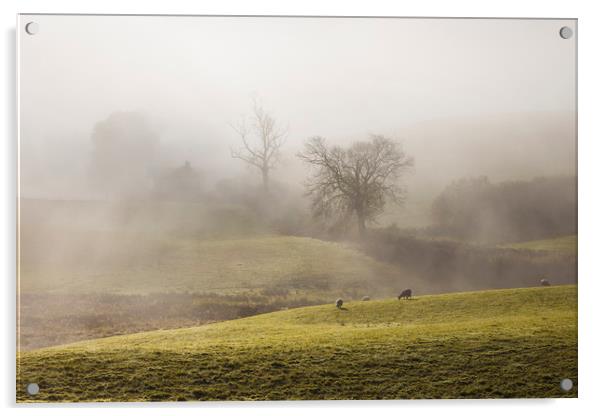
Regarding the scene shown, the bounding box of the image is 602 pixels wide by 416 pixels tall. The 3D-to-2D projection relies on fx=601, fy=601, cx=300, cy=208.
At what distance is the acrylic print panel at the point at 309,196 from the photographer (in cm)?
570

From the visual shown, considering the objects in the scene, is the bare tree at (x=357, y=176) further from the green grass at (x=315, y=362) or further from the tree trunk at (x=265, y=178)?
the green grass at (x=315, y=362)

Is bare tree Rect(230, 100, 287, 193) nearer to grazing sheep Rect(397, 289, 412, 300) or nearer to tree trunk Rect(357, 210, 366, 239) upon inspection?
tree trunk Rect(357, 210, 366, 239)

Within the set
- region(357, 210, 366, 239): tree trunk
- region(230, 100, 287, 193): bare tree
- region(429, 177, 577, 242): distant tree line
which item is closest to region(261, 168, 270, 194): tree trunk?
region(230, 100, 287, 193): bare tree

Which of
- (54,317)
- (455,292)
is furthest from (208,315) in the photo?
(455,292)

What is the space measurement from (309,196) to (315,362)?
160 centimetres

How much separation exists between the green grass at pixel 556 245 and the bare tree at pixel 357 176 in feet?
4.43

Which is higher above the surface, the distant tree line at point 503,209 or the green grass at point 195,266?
the distant tree line at point 503,209

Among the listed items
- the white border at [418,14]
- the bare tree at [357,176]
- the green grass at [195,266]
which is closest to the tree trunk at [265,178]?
the bare tree at [357,176]

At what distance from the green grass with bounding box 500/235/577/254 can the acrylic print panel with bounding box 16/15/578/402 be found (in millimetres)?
18

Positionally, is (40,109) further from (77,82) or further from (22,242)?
(22,242)

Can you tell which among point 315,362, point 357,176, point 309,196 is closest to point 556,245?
point 357,176

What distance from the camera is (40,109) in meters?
5.75

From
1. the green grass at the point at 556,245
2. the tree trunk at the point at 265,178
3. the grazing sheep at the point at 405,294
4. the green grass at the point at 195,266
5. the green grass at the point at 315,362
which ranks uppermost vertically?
the tree trunk at the point at 265,178

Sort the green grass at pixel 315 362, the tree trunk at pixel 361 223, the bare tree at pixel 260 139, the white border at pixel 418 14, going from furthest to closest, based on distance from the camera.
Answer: the tree trunk at pixel 361 223 < the bare tree at pixel 260 139 < the white border at pixel 418 14 < the green grass at pixel 315 362
